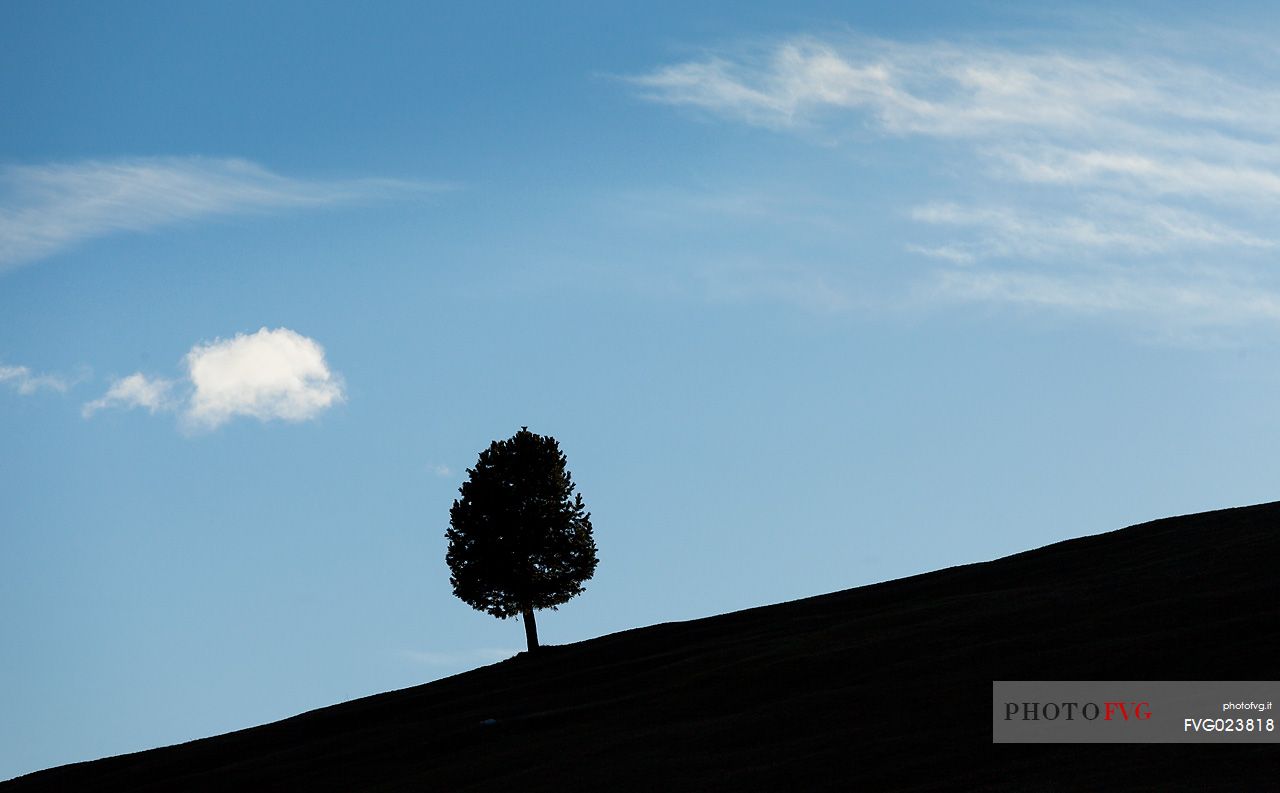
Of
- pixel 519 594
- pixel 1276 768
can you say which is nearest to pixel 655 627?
pixel 519 594

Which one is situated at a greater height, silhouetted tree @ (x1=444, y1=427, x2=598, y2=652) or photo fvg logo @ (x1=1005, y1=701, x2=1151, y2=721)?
silhouetted tree @ (x1=444, y1=427, x2=598, y2=652)

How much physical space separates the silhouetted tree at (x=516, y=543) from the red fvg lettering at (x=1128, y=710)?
49.7 m

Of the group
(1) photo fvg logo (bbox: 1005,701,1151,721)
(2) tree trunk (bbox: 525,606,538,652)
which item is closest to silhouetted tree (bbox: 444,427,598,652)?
(2) tree trunk (bbox: 525,606,538,652)

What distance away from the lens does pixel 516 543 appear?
79.9 m

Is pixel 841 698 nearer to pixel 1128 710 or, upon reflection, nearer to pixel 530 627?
pixel 1128 710

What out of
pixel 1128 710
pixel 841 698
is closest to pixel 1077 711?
pixel 1128 710

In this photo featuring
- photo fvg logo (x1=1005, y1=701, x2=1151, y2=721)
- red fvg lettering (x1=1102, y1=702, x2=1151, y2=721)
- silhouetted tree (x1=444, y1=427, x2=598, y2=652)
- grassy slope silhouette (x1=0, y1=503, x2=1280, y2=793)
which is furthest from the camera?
silhouetted tree (x1=444, y1=427, x2=598, y2=652)

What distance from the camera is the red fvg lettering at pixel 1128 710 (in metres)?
32.3

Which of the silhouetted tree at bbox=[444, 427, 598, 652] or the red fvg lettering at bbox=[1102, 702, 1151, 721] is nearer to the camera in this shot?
the red fvg lettering at bbox=[1102, 702, 1151, 721]

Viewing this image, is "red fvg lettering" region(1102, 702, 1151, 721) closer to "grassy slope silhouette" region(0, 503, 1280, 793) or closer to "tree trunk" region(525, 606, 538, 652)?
"grassy slope silhouette" region(0, 503, 1280, 793)

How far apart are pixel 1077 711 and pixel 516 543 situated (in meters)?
50.0

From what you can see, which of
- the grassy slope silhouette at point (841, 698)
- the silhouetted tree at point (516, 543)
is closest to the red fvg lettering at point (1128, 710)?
the grassy slope silhouette at point (841, 698)

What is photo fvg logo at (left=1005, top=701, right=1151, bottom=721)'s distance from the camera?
3262 cm

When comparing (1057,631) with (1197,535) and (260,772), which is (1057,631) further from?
(260,772)
